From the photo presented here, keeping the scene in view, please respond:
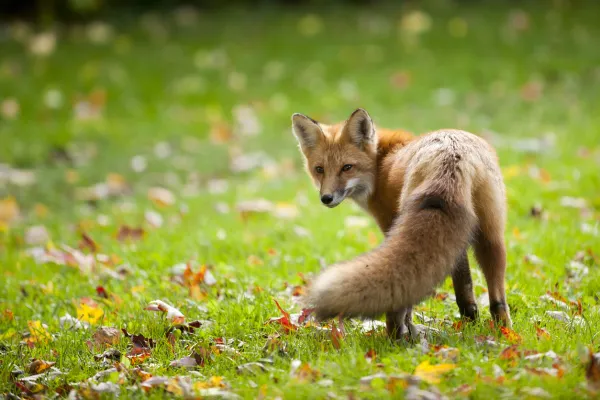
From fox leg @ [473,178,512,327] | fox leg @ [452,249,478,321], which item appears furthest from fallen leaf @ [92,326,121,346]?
fox leg @ [473,178,512,327]

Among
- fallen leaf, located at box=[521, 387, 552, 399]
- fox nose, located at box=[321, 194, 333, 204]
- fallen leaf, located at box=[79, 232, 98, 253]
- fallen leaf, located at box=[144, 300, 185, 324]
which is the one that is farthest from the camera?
fallen leaf, located at box=[79, 232, 98, 253]

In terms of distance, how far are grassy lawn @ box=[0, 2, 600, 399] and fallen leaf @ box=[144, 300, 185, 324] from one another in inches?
1.0

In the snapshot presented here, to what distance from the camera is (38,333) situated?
488 cm

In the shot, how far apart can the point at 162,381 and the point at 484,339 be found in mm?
1841

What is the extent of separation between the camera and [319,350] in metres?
4.05

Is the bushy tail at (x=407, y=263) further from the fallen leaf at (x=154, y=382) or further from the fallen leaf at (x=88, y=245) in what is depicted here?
the fallen leaf at (x=88, y=245)

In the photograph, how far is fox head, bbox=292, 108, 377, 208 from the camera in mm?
4922

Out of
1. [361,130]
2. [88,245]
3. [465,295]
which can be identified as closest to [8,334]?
[88,245]

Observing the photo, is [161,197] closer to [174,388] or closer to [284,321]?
[284,321]

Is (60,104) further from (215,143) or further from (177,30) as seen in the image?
(177,30)

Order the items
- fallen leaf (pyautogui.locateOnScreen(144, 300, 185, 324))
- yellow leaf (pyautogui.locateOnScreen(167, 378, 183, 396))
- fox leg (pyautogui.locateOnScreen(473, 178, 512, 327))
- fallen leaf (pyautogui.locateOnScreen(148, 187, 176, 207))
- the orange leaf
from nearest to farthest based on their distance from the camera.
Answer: yellow leaf (pyautogui.locateOnScreen(167, 378, 183, 396)), the orange leaf, fox leg (pyautogui.locateOnScreen(473, 178, 512, 327)), fallen leaf (pyautogui.locateOnScreen(144, 300, 185, 324)), fallen leaf (pyautogui.locateOnScreen(148, 187, 176, 207))

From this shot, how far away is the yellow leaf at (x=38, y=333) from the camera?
4738 millimetres

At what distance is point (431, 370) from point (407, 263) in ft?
1.84

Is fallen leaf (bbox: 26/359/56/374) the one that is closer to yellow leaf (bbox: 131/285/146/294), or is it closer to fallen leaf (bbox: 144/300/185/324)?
fallen leaf (bbox: 144/300/185/324)
